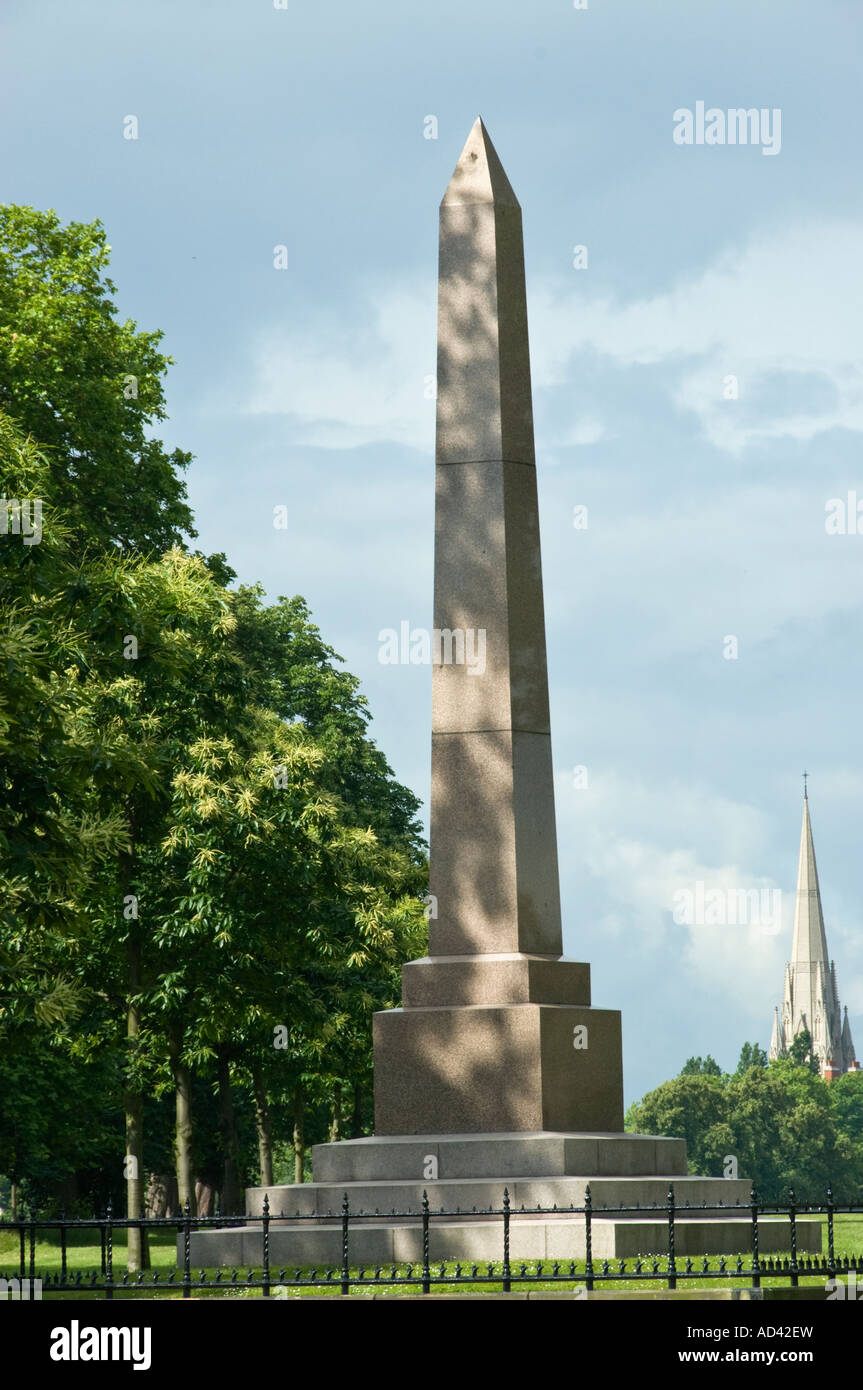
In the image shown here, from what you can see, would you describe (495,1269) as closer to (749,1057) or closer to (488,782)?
(488,782)

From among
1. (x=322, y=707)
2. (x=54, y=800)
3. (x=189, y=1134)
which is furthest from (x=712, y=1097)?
(x=54, y=800)

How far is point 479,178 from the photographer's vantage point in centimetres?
1944

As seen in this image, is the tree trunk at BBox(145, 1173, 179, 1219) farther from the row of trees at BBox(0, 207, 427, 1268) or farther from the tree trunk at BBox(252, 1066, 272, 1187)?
the tree trunk at BBox(252, 1066, 272, 1187)

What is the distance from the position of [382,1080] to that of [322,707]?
3206 centimetres

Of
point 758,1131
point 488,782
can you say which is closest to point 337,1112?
point 488,782

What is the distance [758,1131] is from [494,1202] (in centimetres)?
12520

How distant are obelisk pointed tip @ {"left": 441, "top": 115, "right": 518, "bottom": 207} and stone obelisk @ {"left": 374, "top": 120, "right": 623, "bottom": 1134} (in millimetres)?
21

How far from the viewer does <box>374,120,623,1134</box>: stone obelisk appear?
17172 millimetres

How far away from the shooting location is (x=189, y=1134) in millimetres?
28250

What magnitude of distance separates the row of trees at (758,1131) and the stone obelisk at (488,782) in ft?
376

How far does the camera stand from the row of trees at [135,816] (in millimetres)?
21109

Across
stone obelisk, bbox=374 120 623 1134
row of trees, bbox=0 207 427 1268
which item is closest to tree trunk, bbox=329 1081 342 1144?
row of trees, bbox=0 207 427 1268

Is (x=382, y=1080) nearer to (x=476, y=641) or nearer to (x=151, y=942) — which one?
(x=476, y=641)

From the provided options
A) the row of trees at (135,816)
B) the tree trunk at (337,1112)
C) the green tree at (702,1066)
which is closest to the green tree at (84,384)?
the row of trees at (135,816)
